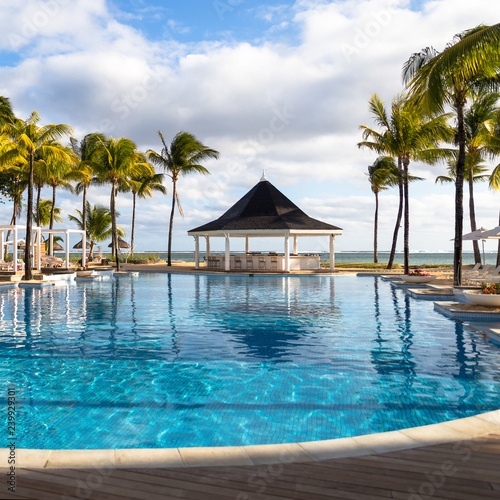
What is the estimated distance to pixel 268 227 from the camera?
99.1 feet

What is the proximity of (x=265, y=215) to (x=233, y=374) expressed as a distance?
26.2m

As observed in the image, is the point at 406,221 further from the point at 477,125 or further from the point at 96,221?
the point at 96,221

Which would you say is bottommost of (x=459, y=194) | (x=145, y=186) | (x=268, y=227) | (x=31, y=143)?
(x=268, y=227)

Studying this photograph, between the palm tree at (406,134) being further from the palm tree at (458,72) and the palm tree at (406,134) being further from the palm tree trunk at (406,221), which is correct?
the palm tree at (458,72)

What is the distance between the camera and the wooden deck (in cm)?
265

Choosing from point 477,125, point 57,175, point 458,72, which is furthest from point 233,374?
point 57,175

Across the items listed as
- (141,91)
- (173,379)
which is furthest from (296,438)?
(141,91)

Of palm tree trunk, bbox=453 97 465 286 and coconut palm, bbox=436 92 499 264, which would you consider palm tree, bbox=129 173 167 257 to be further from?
palm tree trunk, bbox=453 97 465 286

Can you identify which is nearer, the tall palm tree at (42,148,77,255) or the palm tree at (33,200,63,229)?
the tall palm tree at (42,148,77,255)

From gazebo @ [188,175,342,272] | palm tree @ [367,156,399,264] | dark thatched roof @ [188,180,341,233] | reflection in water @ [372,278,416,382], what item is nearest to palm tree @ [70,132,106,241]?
gazebo @ [188,175,342,272]

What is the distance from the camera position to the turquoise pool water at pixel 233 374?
4.73 meters

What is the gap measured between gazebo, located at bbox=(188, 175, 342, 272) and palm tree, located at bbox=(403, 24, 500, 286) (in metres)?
14.4

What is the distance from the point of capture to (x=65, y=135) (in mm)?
21812

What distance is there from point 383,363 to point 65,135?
19.8 metres
